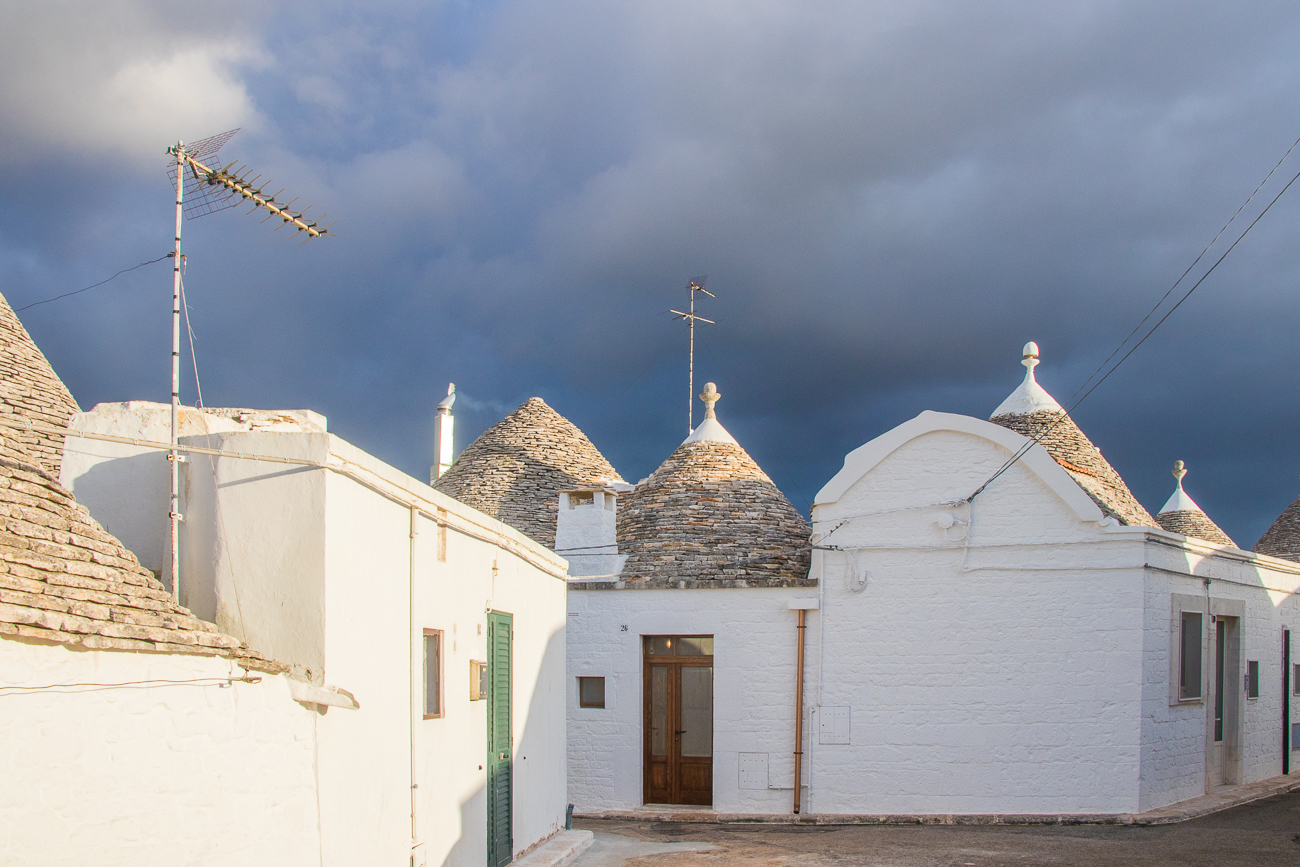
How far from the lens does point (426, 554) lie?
25.6ft

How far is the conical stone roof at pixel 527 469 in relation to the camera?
19.6 metres

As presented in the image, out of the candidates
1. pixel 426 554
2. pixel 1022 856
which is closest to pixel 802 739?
pixel 1022 856

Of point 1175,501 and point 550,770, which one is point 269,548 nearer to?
point 550,770

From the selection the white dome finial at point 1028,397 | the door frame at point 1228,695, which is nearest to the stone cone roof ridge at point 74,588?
the door frame at point 1228,695

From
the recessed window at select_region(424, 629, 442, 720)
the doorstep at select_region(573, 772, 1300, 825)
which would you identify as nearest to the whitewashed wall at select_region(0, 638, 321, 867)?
the recessed window at select_region(424, 629, 442, 720)

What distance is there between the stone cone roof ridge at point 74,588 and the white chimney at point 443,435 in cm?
1890

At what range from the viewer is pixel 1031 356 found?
20.1 m

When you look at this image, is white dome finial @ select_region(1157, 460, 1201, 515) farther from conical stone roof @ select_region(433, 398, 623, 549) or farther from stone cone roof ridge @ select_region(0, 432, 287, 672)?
stone cone roof ridge @ select_region(0, 432, 287, 672)

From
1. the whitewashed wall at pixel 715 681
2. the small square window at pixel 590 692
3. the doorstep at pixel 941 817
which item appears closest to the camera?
the doorstep at pixel 941 817

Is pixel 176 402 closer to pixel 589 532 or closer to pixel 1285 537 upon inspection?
pixel 589 532

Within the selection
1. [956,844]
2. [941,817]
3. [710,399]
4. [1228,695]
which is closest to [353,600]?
[956,844]

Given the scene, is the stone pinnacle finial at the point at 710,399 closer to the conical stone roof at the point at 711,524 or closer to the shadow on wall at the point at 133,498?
the conical stone roof at the point at 711,524

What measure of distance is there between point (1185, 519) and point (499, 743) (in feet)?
66.1

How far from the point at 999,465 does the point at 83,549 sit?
1140 cm
